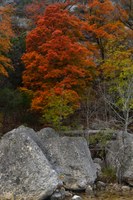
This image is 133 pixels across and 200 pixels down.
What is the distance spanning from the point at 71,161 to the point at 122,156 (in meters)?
2.80

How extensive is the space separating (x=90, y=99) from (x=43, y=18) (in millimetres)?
5998

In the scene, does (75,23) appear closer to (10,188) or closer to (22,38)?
(22,38)

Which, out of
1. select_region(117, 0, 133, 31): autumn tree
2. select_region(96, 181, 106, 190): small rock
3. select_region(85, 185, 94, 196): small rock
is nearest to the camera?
select_region(85, 185, 94, 196): small rock

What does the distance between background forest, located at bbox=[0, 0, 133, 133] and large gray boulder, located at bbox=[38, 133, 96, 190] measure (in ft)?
8.42

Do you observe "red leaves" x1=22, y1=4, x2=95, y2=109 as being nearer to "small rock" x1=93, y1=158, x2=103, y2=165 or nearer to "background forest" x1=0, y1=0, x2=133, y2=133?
"background forest" x1=0, y1=0, x2=133, y2=133

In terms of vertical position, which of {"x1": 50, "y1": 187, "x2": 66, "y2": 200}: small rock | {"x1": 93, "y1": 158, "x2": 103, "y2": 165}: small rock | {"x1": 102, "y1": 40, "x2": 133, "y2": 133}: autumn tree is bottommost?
{"x1": 93, "y1": 158, "x2": 103, "y2": 165}: small rock

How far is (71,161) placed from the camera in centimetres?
1645

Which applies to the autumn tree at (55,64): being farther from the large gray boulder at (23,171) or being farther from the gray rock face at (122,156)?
the large gray boulder at (23,171)

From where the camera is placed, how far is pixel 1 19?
21453mm

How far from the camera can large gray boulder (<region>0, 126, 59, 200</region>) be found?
537 inches

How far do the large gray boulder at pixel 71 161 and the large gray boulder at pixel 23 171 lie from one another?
196 centimetres

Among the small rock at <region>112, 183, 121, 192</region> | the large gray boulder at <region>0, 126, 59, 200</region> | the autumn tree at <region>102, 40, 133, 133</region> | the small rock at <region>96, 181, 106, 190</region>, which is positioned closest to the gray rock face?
the small rock at <region>112, 183, 121, 192</region>

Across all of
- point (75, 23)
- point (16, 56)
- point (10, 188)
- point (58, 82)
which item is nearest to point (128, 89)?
point (58, 82)

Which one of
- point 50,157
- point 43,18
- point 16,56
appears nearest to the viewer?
point 50,157
